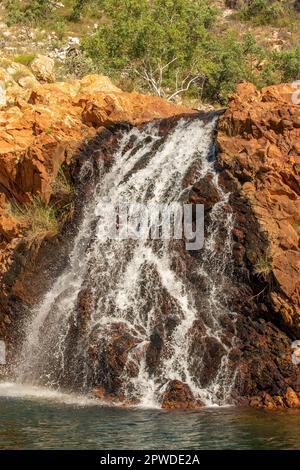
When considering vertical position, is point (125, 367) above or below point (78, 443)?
below

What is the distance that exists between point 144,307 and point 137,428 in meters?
4.04

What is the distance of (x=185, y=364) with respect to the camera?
492 inches

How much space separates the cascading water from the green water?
104cm

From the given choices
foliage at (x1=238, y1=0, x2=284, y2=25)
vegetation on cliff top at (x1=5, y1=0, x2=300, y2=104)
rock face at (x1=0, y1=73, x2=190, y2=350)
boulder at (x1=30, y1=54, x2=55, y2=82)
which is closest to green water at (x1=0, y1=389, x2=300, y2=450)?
rock face at (x1=0, y1=73, x2=190, y2=350)

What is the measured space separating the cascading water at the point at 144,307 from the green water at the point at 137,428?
104cm

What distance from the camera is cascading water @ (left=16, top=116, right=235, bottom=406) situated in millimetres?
12445

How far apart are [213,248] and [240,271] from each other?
824 mm

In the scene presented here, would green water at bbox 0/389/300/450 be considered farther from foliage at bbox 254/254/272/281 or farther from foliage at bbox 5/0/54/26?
foliage at bbox 5/0/54/26

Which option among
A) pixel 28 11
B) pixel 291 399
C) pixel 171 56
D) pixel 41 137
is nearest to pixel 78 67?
pixel 171 56

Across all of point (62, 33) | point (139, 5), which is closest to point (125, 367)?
point (139, 5)

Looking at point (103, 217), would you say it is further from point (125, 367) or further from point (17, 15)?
point (17, 15)

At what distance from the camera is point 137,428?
9773 mm

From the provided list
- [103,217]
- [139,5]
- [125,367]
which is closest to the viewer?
[125,367]

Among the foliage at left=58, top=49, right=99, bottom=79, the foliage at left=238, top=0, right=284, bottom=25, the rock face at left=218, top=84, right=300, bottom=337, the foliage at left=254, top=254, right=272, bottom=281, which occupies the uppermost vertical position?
the rock face at left=218, top=84, right=300, bottom=337
